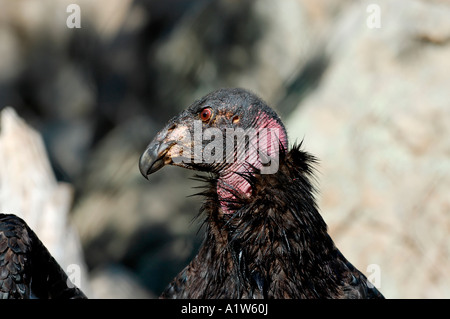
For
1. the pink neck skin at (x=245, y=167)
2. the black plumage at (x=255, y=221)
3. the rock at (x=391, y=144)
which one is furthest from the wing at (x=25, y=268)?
the rock at (x=391, y=144)

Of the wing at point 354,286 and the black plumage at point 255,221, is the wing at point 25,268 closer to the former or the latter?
the black plumage at point 255,221

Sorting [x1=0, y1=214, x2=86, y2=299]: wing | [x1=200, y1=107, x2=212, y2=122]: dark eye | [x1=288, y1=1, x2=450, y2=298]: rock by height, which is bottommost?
[x1=0, y1=214, x2=86, y2=299]: wing

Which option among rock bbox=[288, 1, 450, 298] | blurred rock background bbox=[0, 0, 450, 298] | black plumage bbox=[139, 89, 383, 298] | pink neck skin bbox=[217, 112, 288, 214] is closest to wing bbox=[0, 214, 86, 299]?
black plumage bbox=[139, 89, 383, 298]

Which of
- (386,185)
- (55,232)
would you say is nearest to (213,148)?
(55,232)

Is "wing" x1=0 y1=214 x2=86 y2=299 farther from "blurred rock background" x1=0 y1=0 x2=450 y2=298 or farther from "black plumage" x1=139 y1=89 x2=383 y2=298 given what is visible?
"blurred rock background" x1=0 y1=0 x2=450 y2=298

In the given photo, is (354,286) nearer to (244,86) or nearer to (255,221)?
(255,221)

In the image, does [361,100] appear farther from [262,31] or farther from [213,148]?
[213,148]
